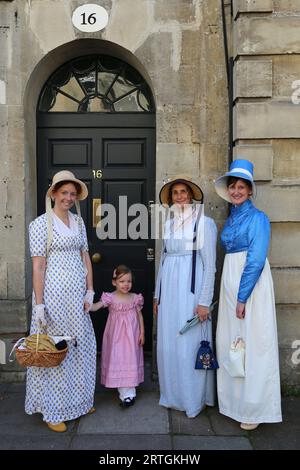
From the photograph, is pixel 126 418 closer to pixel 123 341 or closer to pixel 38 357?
pixel 123 341

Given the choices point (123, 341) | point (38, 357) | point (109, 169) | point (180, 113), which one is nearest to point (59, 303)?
point (38, 357)

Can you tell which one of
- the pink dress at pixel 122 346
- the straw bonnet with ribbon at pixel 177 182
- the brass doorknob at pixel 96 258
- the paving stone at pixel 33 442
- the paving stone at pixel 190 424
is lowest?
the paving stone at pixel 33 442

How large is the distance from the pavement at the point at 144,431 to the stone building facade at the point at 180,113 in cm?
89

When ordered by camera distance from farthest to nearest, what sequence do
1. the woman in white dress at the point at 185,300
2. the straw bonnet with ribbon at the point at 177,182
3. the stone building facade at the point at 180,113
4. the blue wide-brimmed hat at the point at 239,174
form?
the stone building facade at the point at 180,113, the straw bonnet with ribbon at the point at 177,182, the woman in white dress at the point at 185,300, the blue wide-brimmed hat at the point at 239,174

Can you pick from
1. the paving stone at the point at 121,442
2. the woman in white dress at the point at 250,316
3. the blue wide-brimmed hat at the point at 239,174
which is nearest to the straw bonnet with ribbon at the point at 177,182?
the blue wide-brimmed hat at the point at 239,174

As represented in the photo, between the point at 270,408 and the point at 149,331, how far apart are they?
74.9 inches

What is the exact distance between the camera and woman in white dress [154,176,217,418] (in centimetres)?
407

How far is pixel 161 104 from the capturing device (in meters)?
4.81

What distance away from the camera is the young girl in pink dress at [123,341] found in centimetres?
423

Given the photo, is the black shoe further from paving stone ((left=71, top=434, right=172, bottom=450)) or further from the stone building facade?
the stone building facade

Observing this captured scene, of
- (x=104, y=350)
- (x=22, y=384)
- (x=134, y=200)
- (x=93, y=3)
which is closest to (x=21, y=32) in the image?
(x=93, y=3)

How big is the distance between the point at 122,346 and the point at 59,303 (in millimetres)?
760

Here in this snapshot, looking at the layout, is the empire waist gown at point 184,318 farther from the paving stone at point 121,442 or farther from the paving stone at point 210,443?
the paving stone at point 121,442

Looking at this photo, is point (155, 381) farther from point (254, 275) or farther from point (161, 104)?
point (161, 104)
